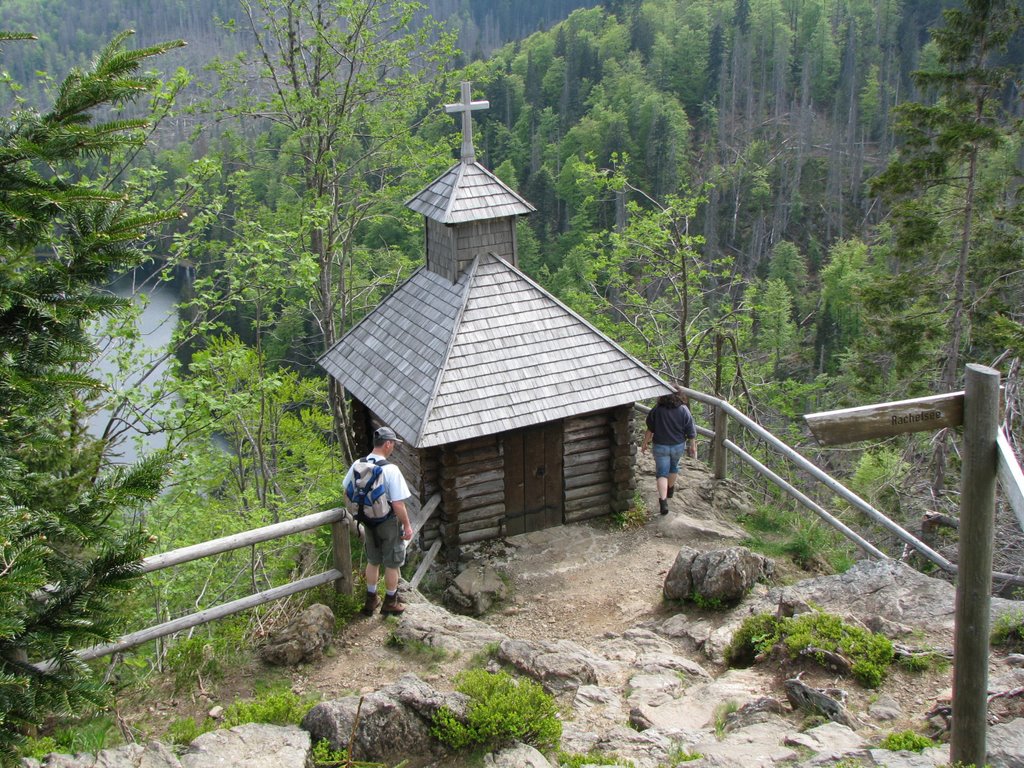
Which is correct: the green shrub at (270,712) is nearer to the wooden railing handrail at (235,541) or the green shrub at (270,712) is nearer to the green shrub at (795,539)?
the wooden railing handrail at (235,541)

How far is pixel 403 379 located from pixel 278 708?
6.04 m

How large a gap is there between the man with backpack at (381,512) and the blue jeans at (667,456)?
15.7 ft

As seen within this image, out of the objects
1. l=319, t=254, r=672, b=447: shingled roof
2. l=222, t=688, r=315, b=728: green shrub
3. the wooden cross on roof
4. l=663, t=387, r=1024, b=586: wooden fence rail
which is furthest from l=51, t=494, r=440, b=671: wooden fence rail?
the wooden cross on roof

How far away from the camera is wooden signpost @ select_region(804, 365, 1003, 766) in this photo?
4527 millimetres

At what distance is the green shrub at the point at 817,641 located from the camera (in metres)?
6.61

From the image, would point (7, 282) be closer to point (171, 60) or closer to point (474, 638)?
point (474, 638)

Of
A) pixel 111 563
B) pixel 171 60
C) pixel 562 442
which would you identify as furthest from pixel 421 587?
pixel 171 60

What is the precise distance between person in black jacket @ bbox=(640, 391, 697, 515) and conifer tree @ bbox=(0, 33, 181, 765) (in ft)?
25.9

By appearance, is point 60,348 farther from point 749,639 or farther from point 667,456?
point 667,456

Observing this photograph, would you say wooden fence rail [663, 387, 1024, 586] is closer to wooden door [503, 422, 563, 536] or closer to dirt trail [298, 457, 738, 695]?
dirt trail [298, 457, 738, 695]

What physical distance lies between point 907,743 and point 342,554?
4368mm

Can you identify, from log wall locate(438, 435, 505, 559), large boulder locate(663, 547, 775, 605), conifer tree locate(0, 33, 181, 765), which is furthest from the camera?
log wall locate(438, 435, 505, 559)

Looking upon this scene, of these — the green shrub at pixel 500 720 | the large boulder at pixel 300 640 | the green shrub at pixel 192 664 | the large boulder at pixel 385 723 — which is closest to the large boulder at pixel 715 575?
the green shrub at pixel 500 720

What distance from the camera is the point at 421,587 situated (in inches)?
426
